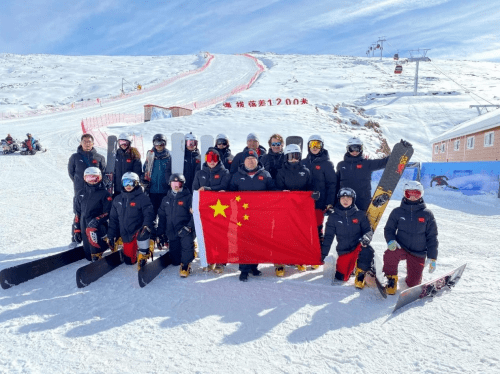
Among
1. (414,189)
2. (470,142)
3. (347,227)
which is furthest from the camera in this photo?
(470,142)

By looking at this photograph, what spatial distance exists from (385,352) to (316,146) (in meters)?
3.08

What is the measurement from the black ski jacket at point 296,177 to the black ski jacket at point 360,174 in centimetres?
58

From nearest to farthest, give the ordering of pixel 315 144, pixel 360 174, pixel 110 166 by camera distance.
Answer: pixel 360 174, pixel 315 144, pixel 110 166

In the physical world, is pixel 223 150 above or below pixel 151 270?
above

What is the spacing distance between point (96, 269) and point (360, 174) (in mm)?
4080

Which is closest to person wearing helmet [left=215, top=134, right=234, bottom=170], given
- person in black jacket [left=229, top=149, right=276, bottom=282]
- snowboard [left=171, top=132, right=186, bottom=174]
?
snowboard [left=171, top=132, right=186, bottom=174]

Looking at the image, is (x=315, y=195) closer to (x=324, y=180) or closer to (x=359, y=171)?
(x=324, y=180)

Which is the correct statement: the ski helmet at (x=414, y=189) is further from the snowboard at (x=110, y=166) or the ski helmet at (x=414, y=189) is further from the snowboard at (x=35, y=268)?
the snowboard at (x=35, y=268)

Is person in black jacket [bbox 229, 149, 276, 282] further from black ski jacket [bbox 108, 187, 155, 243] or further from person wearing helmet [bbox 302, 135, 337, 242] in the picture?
black ski jacket [bbox 108, 187, 155, 243]

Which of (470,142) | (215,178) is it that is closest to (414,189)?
(215,178)

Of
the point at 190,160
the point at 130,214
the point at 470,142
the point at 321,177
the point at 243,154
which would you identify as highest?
the point at 470,142

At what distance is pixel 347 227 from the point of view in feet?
14.7

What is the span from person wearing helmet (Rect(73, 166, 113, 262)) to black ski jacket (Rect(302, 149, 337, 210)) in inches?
134

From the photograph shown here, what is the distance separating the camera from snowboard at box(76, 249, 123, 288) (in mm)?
4305
